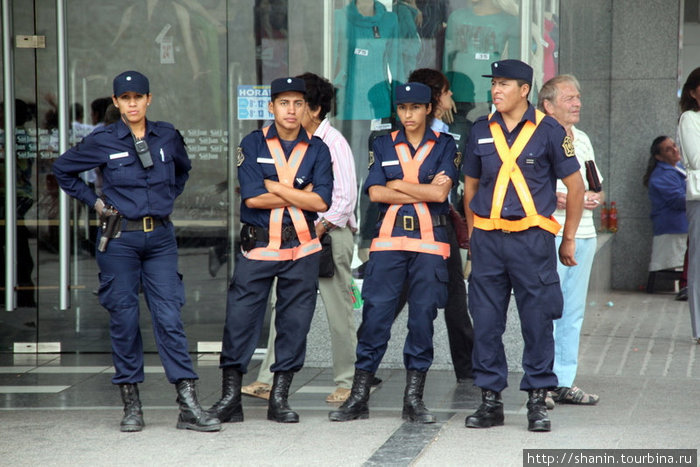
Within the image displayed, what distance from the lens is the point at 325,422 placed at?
247 inches

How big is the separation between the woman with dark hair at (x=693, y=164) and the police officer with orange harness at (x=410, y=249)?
3.06 m

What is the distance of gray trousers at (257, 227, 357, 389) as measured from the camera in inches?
271

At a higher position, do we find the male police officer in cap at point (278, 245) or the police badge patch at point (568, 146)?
the police badge patch at point (568, 146)

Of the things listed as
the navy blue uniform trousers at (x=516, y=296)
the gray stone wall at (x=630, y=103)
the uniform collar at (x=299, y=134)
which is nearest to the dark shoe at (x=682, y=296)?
the gray stone wall at (x=630, y=103)

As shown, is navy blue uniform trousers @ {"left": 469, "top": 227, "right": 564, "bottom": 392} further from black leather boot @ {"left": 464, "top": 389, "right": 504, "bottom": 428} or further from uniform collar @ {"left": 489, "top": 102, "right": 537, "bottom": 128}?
uniform collar @ {"left": 489, "top": 102, "right": 537, "bottom": 128}

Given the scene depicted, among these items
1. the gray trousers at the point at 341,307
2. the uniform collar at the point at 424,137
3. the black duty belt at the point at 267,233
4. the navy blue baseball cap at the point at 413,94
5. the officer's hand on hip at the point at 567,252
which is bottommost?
the gray trousers at the point at 341,307

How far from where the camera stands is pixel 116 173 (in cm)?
609

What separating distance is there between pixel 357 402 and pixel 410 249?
899 mm

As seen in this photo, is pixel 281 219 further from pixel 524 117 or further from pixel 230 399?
pixel 524 117

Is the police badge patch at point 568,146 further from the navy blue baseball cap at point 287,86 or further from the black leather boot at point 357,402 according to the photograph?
the black leather boot at point 357,402

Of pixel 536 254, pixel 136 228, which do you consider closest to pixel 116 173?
pixel 136 228

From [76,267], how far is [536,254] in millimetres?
4048

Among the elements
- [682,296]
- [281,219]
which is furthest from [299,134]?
[682,296]

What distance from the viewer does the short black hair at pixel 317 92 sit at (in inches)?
267
